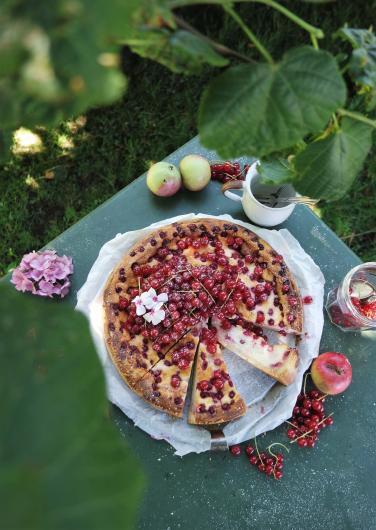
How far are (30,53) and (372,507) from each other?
5.69 ft

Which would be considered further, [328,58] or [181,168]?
[181,168]

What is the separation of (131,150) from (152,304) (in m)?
1.43

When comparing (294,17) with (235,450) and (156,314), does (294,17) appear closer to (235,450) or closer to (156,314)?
(156,314)

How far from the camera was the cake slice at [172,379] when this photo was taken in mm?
1613

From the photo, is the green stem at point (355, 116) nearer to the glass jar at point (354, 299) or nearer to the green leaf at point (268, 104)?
the green leaf at point (268, 104)

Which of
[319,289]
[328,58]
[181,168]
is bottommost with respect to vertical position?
[319,289]

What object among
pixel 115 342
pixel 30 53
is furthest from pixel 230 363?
pixel 30 53

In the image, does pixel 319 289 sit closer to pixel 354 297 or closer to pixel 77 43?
pixel 354 297

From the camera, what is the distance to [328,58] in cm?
86

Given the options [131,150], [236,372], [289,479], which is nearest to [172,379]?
[236,372]

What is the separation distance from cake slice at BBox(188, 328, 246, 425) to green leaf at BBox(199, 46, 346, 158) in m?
0.98

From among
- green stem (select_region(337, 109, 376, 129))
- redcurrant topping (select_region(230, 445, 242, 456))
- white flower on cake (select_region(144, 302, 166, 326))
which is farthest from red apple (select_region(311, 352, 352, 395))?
green stem (select_region(337, 109, 376, 129))

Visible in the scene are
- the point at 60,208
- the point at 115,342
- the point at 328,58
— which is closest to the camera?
the point at 328,58

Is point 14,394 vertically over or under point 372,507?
over
